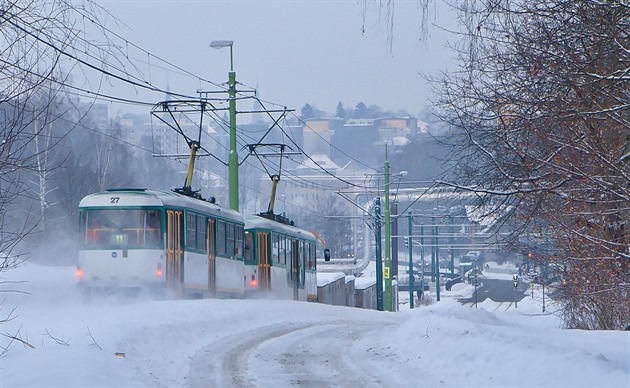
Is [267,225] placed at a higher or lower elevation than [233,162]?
lower

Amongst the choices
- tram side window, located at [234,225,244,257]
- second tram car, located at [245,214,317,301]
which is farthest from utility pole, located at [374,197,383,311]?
tram side window, located at [234,225,244,257]

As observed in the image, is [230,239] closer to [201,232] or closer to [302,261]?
[201,232]

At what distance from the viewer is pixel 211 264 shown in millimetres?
28422

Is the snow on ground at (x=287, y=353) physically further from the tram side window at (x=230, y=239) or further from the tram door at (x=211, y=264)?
the tram side window at (x=230, y=239)

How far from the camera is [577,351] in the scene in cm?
1251

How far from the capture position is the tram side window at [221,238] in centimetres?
2917

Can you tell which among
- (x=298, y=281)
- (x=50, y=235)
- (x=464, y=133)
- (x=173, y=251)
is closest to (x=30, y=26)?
(x=464, y=133)

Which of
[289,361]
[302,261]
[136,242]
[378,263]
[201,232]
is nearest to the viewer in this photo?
[289,361]

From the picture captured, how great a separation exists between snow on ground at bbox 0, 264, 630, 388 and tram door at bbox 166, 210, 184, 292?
4.67 metres

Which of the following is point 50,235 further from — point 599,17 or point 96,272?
point 599,17

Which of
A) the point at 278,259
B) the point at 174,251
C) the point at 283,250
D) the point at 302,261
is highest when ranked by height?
the point at 174,251

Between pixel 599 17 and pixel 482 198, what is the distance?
4389 millimetres

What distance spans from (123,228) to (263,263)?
8.51 meters

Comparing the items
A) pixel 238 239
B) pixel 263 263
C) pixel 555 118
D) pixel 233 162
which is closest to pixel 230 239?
pixel 238 239
